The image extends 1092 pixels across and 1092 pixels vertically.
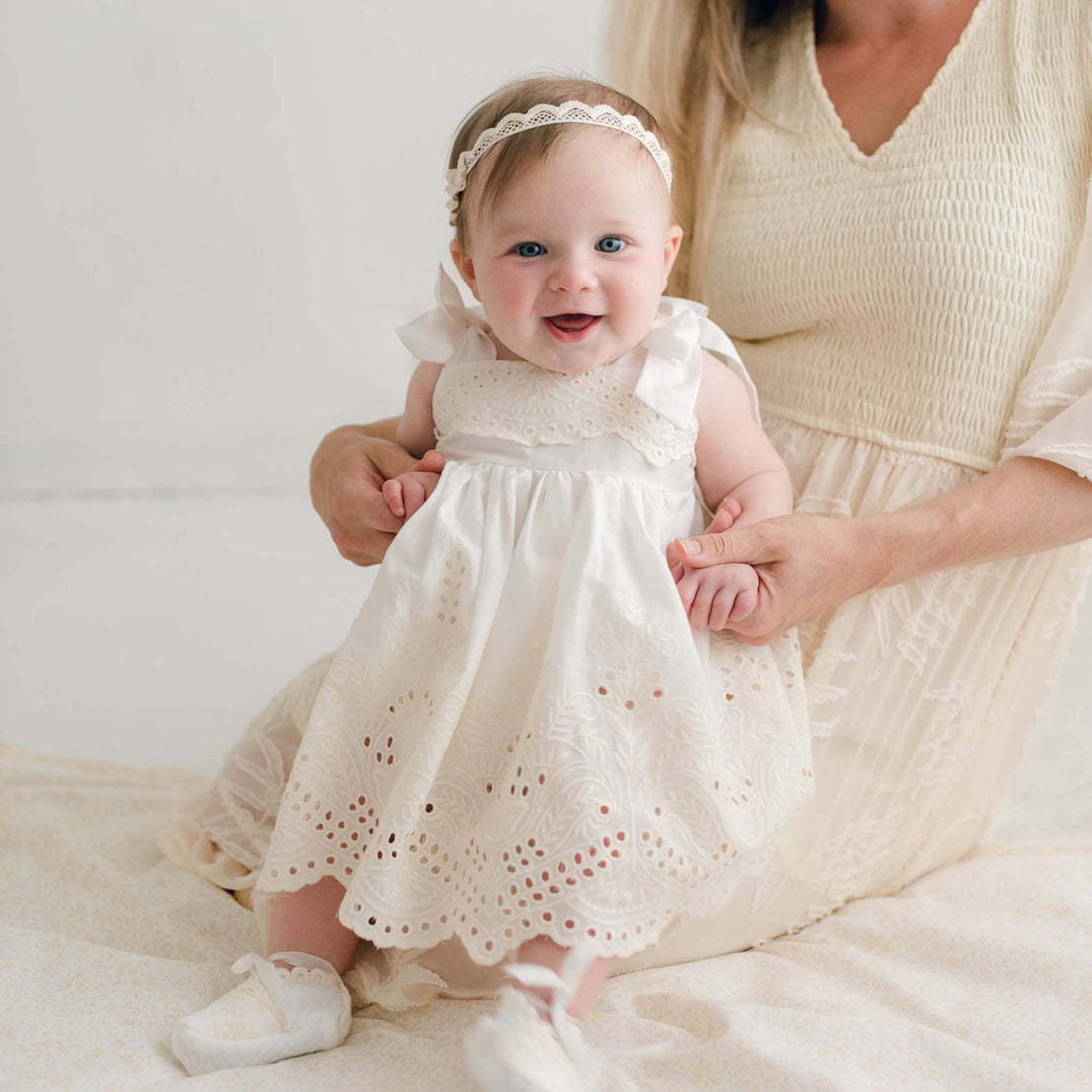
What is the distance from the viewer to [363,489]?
49.4 inches

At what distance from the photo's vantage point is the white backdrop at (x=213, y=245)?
2906mm

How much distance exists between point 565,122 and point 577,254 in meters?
0.13

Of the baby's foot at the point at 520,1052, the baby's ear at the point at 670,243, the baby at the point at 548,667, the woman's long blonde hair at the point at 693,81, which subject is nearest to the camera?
the baby's foot at the point at 520,1052

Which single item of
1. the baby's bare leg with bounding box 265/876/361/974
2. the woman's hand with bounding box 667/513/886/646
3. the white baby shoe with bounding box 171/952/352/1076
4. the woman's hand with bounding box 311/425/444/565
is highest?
the woman's hand with bounding box 667/513/886/646

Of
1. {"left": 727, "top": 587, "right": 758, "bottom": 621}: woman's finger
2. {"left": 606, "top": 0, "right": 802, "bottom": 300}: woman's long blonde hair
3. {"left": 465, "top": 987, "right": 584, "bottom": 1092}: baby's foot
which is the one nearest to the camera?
{"left": 465, "top": 987, "right": 584, "bottom": 1092}: baby's foot

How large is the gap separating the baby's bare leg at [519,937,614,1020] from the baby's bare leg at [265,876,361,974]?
20cm

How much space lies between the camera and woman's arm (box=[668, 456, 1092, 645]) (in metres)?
1.14

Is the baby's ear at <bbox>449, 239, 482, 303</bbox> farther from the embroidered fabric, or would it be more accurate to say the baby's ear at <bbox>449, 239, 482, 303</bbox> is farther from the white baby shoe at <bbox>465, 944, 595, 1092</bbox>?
the white baby shoe at <bbox>465, 944, 595, 1092</bbox>

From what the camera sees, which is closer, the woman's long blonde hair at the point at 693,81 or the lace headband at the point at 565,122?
the lace headband at the point at 565,122

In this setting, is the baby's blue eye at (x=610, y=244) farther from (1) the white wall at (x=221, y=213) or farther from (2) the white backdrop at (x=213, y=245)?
(1) the white wall at (x=221, y=213)

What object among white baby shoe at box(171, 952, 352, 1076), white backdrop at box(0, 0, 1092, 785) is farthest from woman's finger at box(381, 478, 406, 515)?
white backdrop at box(0, 0, 1092, 785)

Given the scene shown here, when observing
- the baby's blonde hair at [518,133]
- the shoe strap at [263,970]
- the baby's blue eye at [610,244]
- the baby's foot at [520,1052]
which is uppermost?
the baby's blonde hair at [518,133]

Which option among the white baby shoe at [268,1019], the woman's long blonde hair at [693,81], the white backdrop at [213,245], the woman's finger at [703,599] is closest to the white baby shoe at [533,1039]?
the white baby shoe at [268,1019]

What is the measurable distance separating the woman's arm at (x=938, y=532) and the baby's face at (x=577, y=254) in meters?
0.24
